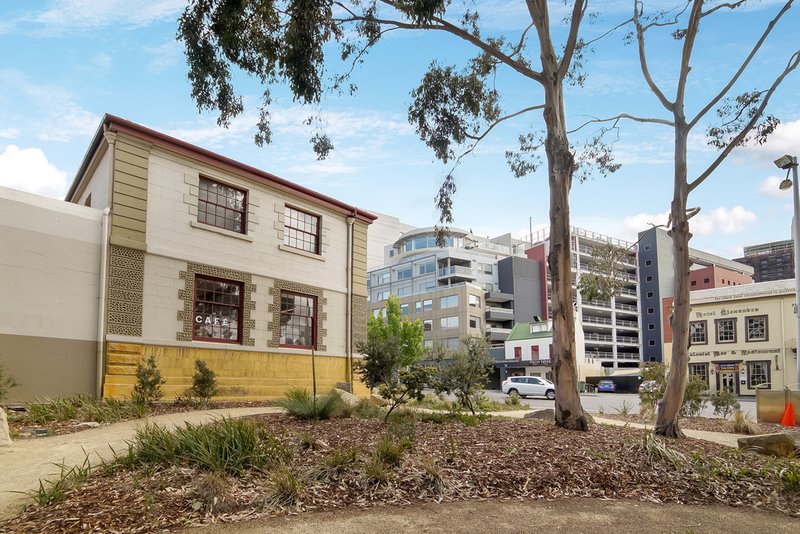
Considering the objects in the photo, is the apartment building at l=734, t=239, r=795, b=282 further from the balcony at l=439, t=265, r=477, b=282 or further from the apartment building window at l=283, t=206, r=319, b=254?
the apartment building window at l=283, t=206, r=319, b=254

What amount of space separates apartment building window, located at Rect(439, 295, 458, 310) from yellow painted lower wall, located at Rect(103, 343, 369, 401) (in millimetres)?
59160

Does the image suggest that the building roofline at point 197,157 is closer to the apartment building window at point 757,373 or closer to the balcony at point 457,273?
the apartment building window at point 757,373

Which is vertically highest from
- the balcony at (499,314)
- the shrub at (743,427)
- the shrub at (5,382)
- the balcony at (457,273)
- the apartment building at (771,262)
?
the apartment building at (771,262)

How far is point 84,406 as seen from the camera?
41.2 ft

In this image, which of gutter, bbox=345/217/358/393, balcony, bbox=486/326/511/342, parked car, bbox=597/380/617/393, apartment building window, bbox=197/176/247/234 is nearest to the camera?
apartment building window, bbox=197/176/247/234

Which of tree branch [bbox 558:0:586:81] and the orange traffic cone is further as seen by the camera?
the orange traffic cone

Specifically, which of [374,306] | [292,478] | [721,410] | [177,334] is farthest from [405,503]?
[374,306]

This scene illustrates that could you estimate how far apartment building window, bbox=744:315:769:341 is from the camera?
43.2 m

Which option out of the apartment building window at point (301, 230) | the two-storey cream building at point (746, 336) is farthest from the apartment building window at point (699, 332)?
the apartment building window at point (301, 230)

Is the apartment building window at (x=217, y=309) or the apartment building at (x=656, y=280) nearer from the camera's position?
the apartment building window at (x=217, y=309)

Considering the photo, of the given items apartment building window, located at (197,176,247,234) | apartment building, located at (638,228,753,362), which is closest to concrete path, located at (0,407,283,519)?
apartment building window, located at (197,176,247,234)

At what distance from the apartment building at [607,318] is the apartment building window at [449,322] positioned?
51.4ft

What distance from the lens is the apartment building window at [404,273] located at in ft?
289

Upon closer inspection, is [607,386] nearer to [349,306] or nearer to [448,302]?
[448,302]
